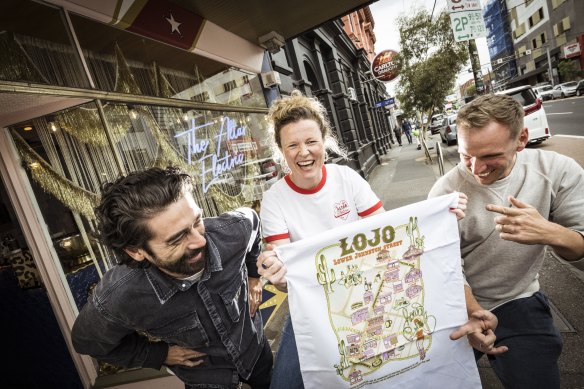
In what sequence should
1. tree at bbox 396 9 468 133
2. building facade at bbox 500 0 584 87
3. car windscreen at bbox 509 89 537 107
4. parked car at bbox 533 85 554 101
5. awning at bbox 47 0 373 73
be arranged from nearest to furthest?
awning at bbox 47 0 373 73, car windscreen at bbox 509 89 537 107, tree at bbox 396 9 468 133, parked car at bbox 533 85 554 101, building facade at bbox 500 0 584 87

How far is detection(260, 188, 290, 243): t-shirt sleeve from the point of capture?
1.87 m

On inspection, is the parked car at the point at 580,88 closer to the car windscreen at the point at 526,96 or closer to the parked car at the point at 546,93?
the parked car at the point at 546,93

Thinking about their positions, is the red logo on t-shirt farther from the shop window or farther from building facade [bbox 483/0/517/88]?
building facade [bbox 483/0/517/88]

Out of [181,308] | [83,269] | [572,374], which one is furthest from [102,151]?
[572,374]

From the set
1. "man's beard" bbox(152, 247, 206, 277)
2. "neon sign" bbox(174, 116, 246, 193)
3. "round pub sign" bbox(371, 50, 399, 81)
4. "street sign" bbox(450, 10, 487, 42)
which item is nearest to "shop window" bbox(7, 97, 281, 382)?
"neon sign" bbox(174, 116, 246, 193)

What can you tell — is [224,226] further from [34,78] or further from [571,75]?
[571,75]

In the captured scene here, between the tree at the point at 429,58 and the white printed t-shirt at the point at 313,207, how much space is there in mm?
13497

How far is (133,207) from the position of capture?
1509 millimetres

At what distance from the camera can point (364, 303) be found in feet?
4.65

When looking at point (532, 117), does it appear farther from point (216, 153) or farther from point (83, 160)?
point (83, 160)

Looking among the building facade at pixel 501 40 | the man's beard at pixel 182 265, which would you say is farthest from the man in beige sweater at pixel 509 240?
the building facade at pixel 501 40

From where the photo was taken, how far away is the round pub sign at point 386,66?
13245 millimetres

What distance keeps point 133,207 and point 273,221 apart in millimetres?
792

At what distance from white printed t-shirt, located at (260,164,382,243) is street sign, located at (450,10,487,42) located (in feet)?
24.8
